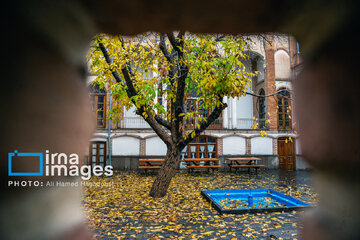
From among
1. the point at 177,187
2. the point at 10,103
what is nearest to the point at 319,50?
the point at 10,103

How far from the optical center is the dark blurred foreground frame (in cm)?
89

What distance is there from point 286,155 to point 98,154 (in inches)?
542

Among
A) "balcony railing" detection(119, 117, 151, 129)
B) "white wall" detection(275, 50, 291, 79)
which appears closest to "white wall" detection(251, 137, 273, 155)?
"white wall" detection(275, 50, 291, 79)

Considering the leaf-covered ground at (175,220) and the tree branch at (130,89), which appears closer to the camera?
the leaf-covered ground at (175,220)

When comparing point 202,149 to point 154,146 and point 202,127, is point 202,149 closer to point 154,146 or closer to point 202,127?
point 154,146

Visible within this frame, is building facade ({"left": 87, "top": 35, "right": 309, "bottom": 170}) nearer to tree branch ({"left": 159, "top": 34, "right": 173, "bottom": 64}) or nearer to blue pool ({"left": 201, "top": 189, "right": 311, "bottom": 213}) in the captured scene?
blue pool ({"left": 201, "top": 189, "right": 311, "bottom": 213})

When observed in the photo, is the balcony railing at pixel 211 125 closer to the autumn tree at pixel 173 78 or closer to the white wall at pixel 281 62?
the white wall at pixel 281 62

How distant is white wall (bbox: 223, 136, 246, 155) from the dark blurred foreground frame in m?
16.4

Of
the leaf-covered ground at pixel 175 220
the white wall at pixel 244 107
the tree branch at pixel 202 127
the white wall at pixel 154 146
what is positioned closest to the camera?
the leaf-covered ground at pixel 175 220

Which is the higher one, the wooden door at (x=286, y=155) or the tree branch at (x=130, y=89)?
the tree branch at (x=130, y=89)

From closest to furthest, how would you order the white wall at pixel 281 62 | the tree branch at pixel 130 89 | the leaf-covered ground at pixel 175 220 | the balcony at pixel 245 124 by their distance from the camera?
1. the leaf-covered ground at pixel 175 220
2. the tree branch at pixel 130 89
3. the balcony at pixel 245 124
4. the white wall at pixel 281 62

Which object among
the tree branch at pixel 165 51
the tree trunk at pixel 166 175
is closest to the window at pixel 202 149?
the tree trunk at pixel 166 175

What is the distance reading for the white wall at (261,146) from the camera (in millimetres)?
17500

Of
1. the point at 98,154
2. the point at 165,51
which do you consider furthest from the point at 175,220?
the point at 98,154
